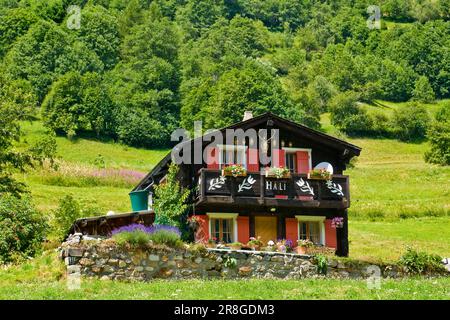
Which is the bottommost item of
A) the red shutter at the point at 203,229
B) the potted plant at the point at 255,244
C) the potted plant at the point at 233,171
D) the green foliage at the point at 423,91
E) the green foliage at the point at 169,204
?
the potted plant at the point at 255,244

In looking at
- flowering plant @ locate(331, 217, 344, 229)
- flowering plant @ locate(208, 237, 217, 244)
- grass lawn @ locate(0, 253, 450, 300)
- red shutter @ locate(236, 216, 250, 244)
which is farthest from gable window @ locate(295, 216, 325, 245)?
grass lawn @ locate(0, 253, 450, 300)

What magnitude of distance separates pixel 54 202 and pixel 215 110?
200ft

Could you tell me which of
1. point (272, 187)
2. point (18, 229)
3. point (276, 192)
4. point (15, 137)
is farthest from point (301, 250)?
point (15, 137)

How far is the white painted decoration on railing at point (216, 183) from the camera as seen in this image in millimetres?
36281

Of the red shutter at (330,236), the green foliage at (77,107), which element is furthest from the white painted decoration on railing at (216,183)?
the green foliage at (77,107)

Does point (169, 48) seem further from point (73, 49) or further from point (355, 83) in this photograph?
point (355, 83)

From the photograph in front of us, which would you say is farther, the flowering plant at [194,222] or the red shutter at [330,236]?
the red shutter at [330,236]

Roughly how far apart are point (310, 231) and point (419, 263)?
24.6 feet

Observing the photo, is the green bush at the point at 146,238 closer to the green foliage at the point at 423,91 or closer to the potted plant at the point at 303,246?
the potted plant at the point at 303,246

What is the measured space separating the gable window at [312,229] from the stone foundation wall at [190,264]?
21.7ft

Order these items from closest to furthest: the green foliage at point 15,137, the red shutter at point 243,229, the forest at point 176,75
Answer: the red shutter at point 243,229 < the green foliage at point 15,137 < the forest at point 176,75

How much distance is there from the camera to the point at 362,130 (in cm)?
12925
